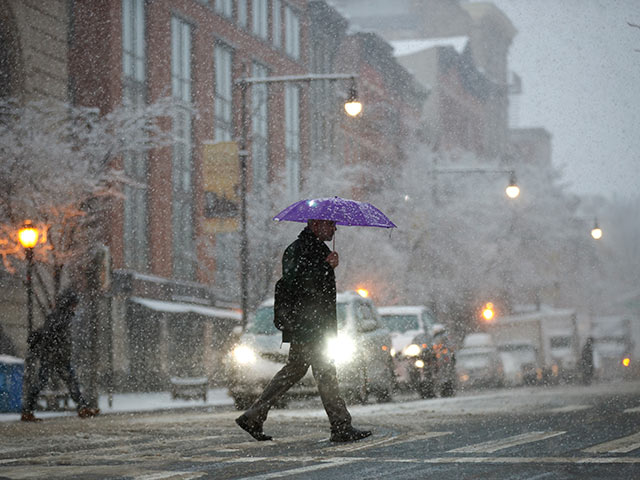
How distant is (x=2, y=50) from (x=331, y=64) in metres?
30.0

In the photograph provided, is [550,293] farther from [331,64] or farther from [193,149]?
[193,149]

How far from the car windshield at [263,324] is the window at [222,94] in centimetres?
2671

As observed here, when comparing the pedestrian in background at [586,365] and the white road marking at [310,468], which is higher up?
the pedestrian in background at [586,365]

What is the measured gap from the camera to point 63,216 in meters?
30.3

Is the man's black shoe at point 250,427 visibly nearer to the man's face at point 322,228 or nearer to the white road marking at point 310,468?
the man's face at point 322,228

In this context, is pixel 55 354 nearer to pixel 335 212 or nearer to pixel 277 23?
pixel 335 212

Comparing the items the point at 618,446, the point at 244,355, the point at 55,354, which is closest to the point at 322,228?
the point at 618,446

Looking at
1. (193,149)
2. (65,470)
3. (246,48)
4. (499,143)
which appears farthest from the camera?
(499,143)

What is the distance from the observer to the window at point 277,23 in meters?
54.6

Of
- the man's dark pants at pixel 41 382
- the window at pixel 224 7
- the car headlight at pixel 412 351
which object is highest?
the window at pixel 224 7

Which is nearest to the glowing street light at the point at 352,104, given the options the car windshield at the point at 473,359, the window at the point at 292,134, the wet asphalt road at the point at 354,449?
the wet asphalt road at the point at 354,449

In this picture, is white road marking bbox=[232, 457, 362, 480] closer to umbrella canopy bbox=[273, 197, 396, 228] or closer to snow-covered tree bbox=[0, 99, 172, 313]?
umbrella canopy bbox=[273, 197, 396, 228]

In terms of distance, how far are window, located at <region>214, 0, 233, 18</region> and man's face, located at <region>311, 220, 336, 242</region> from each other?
38.6 metres

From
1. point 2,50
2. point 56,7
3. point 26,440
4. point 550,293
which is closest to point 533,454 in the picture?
point 26,440
